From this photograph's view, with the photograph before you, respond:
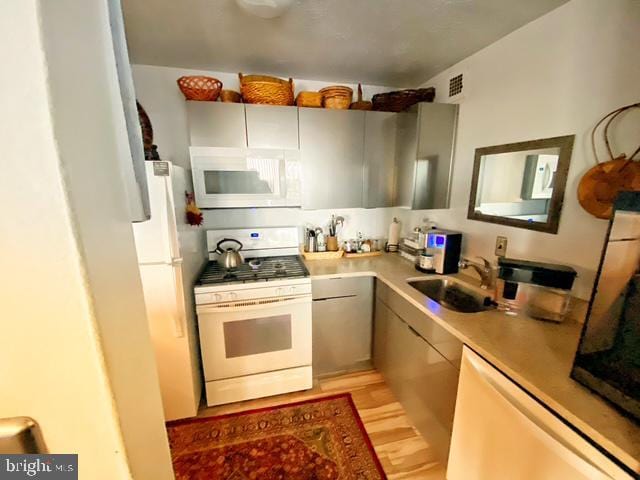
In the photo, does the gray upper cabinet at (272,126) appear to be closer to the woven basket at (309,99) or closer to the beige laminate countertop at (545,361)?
the woven basket at (309,99)

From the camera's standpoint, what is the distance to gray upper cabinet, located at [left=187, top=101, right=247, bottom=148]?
178 cm

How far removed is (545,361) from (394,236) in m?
1.60

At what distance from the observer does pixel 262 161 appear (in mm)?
1880

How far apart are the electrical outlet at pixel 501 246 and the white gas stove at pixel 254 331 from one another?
125 centimetres

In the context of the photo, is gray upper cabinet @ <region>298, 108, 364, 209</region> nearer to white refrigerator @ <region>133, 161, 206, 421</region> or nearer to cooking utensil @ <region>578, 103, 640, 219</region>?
white refrigerator @ <region>133, 161, 206, 421</region>

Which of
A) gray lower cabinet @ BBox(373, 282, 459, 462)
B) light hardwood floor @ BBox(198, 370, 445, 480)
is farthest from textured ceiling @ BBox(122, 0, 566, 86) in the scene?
light hardwood floor @ BBox(198, 370, 445, 480)

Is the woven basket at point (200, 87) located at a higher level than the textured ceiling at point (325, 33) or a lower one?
lower

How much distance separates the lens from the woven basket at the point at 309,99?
1951 millimetres

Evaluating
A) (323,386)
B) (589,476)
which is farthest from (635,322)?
(323,386)

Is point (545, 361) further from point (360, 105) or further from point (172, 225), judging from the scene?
point (360, 105)

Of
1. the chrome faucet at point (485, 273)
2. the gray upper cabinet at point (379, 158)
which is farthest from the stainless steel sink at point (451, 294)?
the gray upper cabinet at point (379, 158)

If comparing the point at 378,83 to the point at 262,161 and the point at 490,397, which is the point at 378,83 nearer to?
the point at 262,161

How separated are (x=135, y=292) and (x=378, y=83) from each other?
247 centimetres

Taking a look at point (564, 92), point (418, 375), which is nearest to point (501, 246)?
point (564, 92)
